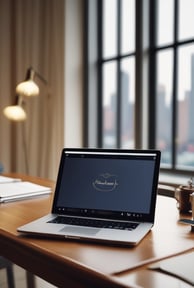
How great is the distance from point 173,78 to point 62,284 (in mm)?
2442

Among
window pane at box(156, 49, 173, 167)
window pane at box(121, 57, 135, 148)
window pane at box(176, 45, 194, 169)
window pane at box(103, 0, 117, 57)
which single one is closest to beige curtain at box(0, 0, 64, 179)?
window pane at box(103, 0, 117, 57)

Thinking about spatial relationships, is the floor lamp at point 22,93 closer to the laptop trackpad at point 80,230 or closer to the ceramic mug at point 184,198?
the ceramic mug at point 184,198

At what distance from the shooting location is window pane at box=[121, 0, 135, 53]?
3439mm

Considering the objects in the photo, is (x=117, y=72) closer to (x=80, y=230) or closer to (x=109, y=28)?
(x=109, y=28)

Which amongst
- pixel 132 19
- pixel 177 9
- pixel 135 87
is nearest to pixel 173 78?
pixel 135 87

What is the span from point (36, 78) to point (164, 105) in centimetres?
143

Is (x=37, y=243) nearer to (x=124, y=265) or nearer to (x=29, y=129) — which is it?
(x=124, y=265)

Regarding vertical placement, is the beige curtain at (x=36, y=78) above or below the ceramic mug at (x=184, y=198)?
above

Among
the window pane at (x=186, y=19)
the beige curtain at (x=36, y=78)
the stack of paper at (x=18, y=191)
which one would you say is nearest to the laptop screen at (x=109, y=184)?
the stack of paper at (x=18, y=191)

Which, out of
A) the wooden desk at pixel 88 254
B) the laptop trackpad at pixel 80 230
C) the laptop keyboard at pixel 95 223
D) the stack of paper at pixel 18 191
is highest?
the stack of paper at pixel 18 191

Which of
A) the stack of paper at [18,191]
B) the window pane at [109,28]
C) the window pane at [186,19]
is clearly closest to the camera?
the stack of paper at [18,191]

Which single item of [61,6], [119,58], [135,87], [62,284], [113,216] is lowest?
[62,284]

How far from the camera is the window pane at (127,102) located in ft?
11.3

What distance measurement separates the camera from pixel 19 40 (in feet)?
12.9
